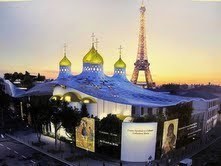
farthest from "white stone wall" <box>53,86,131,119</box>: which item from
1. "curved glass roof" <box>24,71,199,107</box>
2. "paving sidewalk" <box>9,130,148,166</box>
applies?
"paving sidewalk" <box>9,130,148,166</box>

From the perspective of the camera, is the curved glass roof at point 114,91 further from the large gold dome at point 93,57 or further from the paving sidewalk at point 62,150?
the paving sidewalk at point 62,150

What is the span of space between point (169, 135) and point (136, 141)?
1471 mm

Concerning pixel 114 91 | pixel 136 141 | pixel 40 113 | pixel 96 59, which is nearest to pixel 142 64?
pixel 96 59

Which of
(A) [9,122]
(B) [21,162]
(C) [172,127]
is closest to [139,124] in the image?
(C) [172,127]

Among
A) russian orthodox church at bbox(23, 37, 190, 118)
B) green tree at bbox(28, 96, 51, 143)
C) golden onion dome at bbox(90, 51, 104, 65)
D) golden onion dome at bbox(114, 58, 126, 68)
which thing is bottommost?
green tree at bbox(28, 96, 51, 143)

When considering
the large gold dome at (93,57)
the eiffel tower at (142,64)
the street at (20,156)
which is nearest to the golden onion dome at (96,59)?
the large gold dome at (93,57)

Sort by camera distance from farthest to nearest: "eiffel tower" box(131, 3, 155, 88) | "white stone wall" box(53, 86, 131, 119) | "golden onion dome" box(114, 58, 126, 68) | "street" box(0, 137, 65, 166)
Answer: "eiffel tower" box(131, 3, 155, 88) → "golden onion dome" box(114, 58, 126, 68) → "white stone wall" box(53, 86, 131, 119) → "street" box(0, 137, 65, 166)

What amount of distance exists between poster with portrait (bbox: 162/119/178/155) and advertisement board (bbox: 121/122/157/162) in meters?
0.62

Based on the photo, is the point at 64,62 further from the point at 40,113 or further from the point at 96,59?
the point at 40,113

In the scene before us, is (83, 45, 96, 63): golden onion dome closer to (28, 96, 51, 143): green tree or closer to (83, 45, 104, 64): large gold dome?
(83, 45, 104, 64): large gold dome

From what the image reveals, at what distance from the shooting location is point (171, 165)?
418 inches

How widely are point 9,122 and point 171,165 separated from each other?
10.0 metres

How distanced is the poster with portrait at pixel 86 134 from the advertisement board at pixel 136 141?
138 cm

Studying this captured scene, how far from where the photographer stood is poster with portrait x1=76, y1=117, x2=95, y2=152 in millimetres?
11914
